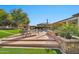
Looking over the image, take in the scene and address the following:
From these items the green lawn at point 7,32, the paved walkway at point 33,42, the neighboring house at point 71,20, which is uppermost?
the neighboring house at point 71,20

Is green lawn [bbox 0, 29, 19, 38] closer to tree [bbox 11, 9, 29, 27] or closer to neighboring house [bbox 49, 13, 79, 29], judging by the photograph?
tree [bbox 11, 9, 29, 27]

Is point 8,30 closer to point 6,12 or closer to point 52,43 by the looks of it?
point 6,12

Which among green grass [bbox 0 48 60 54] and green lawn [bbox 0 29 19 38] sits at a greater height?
green lawn [bbox 0 29 19 38]

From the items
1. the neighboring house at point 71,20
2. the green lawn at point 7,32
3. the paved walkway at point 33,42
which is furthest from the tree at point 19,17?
the neighboring house at point 71,20

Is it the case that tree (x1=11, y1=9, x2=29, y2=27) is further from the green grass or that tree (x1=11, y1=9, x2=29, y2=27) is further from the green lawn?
the green grass

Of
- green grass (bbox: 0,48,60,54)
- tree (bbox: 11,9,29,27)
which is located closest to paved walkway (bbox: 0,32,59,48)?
green grass (bbox: 0,48,60,54)

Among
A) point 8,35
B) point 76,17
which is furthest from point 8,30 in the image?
point 76,17

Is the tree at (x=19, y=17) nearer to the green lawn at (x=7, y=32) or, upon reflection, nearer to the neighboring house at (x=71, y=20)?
the green lawn at (x=7, y=32)

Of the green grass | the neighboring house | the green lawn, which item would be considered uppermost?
the neighboring house

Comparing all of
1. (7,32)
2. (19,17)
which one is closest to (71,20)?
(19,17)

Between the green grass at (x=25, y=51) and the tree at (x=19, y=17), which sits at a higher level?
the tree at (x=19, y=17)

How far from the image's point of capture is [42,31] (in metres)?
3.59

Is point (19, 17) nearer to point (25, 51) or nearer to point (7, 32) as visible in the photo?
point (7, 32)

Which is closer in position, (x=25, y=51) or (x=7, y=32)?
(x=25, y=51)
